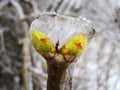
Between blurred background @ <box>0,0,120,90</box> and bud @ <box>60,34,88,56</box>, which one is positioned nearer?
bud @ <box>60,34,88,56</box>

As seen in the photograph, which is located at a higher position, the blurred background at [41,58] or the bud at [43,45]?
the bud at [43,45]

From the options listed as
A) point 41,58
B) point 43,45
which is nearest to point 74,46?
point 43,45

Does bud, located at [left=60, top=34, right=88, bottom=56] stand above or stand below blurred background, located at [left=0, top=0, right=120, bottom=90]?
above

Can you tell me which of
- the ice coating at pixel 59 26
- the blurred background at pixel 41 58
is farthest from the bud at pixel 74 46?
the blurred background at pixel 41 58

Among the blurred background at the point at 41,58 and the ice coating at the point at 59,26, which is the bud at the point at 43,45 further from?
the blurred background at the point at 41,58

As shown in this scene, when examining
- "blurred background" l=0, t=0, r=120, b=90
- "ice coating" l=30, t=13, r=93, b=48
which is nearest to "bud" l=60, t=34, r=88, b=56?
"ice coating" l=30, t=13, r=93, b=48

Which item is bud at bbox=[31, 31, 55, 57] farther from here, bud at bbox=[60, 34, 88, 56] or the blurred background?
the blurred background

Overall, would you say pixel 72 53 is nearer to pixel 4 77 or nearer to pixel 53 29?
pixel 53 29
